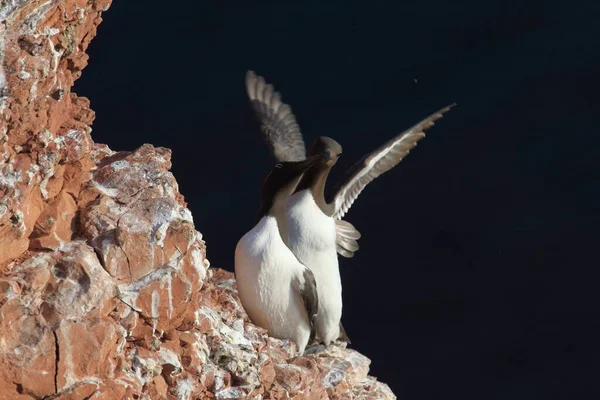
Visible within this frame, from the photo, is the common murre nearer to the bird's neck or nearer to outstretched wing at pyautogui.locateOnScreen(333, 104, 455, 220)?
outstretched wing at pyautogui.locateOnScreen(333, 104, 455, 220)

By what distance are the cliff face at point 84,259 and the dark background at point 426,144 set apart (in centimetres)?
809

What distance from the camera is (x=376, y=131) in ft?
58.6

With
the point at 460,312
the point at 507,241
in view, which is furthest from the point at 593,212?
the point at 460,312

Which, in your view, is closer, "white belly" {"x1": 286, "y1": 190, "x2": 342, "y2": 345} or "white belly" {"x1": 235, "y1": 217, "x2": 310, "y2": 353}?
"white belly" {"x1": 235, "y1": 217, "x2": 310, "y2": 353}

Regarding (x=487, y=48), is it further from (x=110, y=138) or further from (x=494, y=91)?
(x=110, y=138)

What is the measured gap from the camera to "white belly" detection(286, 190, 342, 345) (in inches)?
459

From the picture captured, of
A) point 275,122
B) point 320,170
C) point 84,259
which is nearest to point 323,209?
point 320,170

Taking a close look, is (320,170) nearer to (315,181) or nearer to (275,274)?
(315,181)

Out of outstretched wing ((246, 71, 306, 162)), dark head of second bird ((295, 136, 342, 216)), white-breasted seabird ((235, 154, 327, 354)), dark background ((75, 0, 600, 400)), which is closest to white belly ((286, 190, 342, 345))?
dark head of second bird ((295, 136, 342, 216))

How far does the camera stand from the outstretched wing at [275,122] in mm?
13586

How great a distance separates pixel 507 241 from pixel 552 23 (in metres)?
3.74

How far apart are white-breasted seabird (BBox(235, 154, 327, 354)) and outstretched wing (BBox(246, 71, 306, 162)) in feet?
9.82

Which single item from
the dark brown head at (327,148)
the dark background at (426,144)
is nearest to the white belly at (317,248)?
the dark brown head at (327,148)

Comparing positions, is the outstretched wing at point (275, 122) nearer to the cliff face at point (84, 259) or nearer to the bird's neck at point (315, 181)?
the bird's neck at point (315, 181)
